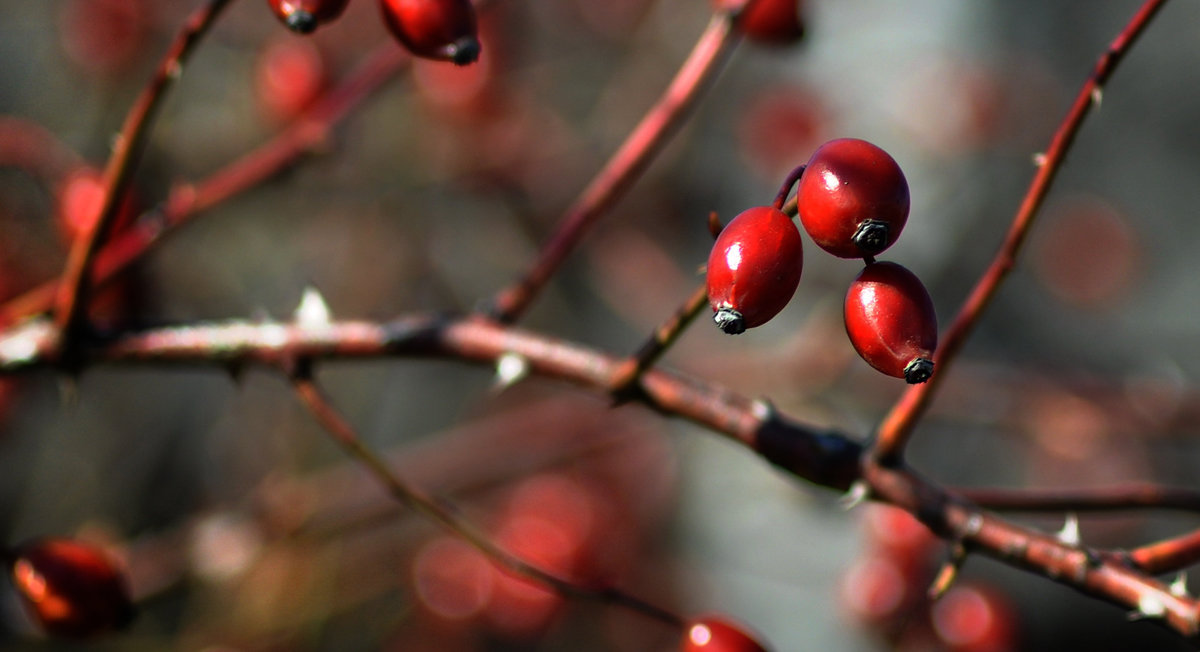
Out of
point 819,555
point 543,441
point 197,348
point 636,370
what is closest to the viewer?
point 636,370

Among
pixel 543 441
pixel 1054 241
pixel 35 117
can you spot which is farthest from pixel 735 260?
pixel 35 117

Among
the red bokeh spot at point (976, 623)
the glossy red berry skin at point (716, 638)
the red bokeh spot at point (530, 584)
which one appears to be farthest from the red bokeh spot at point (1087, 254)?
the glossy red berry skin at point (716, 638)

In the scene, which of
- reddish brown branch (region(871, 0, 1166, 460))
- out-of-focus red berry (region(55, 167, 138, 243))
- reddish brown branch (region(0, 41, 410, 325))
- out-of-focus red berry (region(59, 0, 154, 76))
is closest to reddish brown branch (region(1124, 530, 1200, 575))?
reddish brown branch (region(871, 0, 1166, 460))

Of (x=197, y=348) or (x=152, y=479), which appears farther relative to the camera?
(x=152, y=479)

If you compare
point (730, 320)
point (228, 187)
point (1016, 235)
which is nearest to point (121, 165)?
point (228, 187)

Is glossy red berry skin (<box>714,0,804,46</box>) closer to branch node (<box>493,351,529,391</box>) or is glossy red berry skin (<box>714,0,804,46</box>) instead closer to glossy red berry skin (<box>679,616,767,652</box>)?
branch node (<box>493,351,529,391</box>)

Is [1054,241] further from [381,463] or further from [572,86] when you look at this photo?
[381,463]
